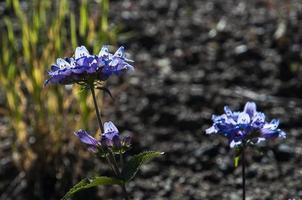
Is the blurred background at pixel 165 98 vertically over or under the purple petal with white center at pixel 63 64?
over

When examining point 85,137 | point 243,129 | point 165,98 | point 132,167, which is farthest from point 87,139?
point 165,98

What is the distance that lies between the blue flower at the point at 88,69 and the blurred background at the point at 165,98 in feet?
3.96

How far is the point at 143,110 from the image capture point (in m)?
3.65

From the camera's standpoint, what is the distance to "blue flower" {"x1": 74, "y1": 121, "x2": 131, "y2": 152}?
5.97 ft

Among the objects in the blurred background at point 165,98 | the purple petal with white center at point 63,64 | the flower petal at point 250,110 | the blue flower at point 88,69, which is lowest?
the flower petal at point 250,110

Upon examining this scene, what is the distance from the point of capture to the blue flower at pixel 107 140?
5.97 feet

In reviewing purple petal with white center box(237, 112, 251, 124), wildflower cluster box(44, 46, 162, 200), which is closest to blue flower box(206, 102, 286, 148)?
purple petal with white center box(237, 112, 251, 124)

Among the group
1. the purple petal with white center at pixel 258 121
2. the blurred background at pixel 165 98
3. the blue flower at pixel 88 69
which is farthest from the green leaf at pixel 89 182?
the blurred background at pixel 165 98

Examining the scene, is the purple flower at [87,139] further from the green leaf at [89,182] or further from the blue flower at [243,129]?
the blue flower at [243,129]

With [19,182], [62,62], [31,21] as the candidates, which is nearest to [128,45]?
[31,21]

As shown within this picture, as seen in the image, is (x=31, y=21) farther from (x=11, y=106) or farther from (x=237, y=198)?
(x=237, y=198)

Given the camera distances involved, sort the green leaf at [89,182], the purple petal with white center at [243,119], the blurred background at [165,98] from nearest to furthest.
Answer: the green leaf at [89,182]
the purple petal with white center at [243,119]
the blurred background at [165,98]

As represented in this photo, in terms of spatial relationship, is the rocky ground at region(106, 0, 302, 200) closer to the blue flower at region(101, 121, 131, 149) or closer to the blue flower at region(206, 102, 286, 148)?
the blue flower at region(206, 102, 286, 148)

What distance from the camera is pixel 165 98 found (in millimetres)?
3734
